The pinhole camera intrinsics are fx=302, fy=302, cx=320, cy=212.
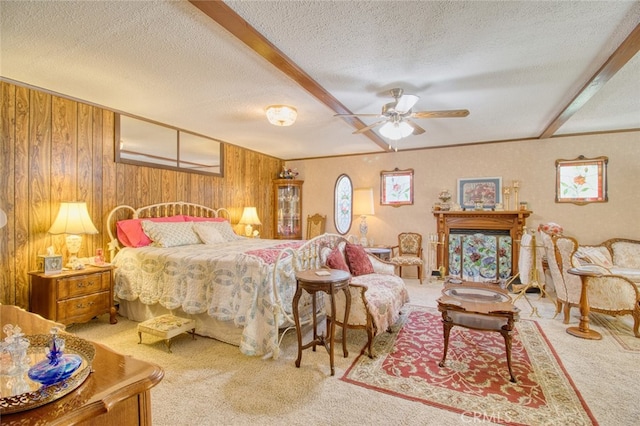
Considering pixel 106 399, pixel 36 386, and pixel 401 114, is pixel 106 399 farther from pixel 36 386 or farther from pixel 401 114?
pixel 401 114

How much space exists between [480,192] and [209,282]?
4.80 m

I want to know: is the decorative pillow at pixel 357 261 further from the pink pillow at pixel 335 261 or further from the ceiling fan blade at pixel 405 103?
the ceiling fan blade at pixel 405 103

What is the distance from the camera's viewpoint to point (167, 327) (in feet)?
8.98

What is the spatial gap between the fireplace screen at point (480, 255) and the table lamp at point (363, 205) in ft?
5.18

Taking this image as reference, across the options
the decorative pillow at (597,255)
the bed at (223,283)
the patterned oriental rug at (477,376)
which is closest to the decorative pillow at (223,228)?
the bed at (223,283)

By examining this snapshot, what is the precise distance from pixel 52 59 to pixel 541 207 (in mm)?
6588

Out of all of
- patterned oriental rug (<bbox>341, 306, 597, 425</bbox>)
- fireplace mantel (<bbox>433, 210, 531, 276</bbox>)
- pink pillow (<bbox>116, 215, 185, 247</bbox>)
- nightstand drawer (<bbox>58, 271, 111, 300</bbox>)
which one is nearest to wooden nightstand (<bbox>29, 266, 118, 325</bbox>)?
nightstand drawer (<bbox>58, 271, 111, 300</bbox>)

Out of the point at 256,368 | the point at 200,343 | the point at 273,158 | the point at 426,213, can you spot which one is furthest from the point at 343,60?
the point at 273,158

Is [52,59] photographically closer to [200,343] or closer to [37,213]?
[37,213]

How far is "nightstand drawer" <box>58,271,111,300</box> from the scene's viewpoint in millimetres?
2957

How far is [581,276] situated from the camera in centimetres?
308

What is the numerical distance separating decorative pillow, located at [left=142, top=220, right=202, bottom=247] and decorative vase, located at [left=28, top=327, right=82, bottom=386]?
2905 millimetres

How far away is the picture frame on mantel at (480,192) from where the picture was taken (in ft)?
17.5

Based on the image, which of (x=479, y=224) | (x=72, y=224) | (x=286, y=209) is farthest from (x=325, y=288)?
(x=286, y=209)
